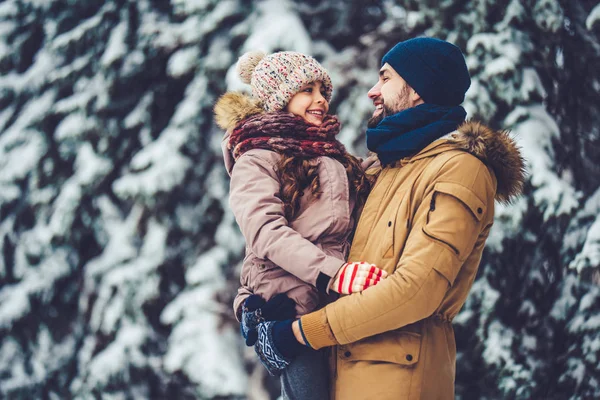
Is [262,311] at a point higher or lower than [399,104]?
lower

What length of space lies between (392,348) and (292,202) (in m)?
0.61

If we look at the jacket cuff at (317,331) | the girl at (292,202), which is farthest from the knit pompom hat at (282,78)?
the jacket cuff at (317,331)

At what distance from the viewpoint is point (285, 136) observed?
2236 mm

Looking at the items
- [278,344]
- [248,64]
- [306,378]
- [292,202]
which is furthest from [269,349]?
[248,64]

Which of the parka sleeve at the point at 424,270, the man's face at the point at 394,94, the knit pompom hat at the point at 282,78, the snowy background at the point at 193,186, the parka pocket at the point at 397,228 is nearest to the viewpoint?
the parka sleeve at the point at 424,270

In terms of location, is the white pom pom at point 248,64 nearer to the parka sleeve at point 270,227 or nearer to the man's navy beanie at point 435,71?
the parka sleeve at point 270,227

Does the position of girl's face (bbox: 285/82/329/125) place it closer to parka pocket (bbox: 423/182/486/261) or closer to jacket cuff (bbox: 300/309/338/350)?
parka pocket (bbox: 423/182/486/261)

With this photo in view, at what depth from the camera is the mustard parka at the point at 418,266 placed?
1819mm

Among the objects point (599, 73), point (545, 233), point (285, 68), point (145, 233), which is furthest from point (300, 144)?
point (145, 233)

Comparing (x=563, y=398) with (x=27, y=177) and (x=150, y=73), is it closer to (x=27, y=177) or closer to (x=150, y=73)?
(x=150, y=73)

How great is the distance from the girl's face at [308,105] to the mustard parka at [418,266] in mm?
469

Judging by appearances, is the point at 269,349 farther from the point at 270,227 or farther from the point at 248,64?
the point at 248,64

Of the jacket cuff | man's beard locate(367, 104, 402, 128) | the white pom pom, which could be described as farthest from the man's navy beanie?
the jacket cuff

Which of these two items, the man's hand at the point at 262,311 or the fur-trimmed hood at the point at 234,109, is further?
the fur-trimmed hood at the point at 234,109
